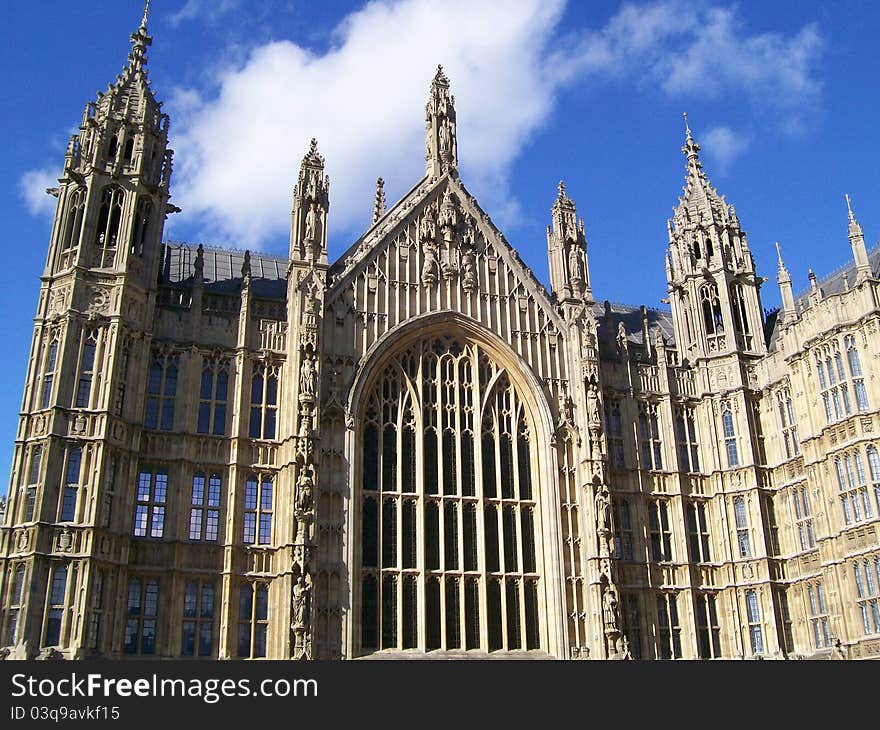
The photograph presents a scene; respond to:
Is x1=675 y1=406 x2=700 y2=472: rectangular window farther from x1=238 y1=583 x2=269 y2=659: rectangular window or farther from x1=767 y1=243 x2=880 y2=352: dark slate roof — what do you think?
x1=238 y1=583 x2=269 y2=659: rectangular window

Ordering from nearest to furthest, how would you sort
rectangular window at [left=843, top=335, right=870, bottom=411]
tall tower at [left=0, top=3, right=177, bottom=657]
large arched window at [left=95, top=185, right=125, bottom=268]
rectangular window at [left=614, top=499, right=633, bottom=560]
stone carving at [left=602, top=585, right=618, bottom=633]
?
1. tall tower at [left=0, top=3, right=177, bottom=657]
2. stone carving at [left=602, top=585, right=618, bottom=633]
3. large arched window at [left=95, top=185, right=125, bottom=268]
4. rectangular window at [left=843, top=335, right=870, bottom=411]
5. rectangular window at [left=614, top=499, right=633, bottom=560]

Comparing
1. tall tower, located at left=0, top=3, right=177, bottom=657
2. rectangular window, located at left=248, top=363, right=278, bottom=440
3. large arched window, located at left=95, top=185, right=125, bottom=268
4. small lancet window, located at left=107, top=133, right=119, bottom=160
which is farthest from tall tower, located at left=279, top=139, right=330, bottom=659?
small lancet window, located at left=107, top=133, right=119, bottom=160

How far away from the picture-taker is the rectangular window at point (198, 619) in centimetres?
3186

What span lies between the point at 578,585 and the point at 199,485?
15.4 m

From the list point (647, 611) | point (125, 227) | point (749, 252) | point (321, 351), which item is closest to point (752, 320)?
point (749, 252)

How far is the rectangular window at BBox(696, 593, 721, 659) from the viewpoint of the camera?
38312 mm

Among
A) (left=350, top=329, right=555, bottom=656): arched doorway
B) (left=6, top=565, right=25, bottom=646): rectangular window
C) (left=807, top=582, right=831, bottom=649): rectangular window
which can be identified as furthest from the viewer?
(left=807, top=582, right=831, bottom=649): rectangular window

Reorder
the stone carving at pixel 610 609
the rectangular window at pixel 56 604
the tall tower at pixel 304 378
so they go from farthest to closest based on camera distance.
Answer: the stone carving at pixel 610 609, the tall tower at pixel 304 378, the rectangular window at pixel 56 604

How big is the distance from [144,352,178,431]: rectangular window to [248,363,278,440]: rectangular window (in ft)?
10.0

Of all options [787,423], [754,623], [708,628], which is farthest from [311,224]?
[754,623]

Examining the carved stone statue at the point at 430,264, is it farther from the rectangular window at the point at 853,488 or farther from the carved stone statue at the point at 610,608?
the rectangular window at the point at 853,488

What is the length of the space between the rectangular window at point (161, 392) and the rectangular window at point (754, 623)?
2502 centimetres

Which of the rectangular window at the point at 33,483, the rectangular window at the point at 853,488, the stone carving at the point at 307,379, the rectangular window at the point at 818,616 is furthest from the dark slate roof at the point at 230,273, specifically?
the rectangular window at the point at 818,616

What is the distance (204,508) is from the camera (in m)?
33.7
